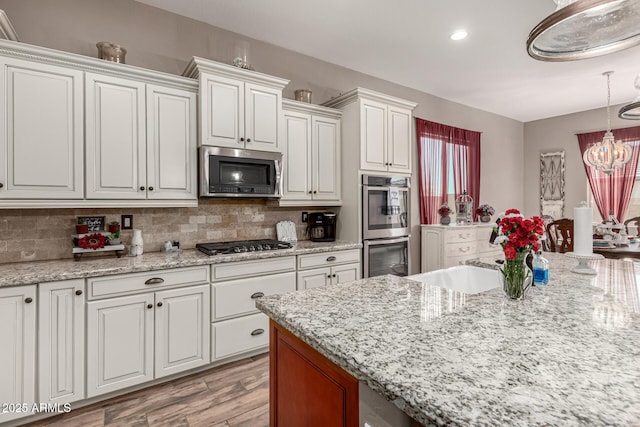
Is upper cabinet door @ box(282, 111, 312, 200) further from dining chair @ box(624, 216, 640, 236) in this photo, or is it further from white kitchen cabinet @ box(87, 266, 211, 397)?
dining chair @ box(624, 216, 640, 236)

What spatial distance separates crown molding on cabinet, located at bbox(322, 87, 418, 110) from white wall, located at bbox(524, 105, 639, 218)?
3.92m

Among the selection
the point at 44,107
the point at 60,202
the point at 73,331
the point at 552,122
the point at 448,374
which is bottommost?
the point at 73,331

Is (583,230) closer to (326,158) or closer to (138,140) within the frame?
(326,158)

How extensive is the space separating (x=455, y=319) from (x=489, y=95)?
15.9ft

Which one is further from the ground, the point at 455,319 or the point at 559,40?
the point at 559,40

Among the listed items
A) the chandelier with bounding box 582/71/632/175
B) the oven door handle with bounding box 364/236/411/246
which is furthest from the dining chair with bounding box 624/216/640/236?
the oven door handle with bounding box 364/236/411/246

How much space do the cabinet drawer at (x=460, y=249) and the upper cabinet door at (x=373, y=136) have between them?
4.95 feet

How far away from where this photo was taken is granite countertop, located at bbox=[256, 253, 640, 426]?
0.65 m

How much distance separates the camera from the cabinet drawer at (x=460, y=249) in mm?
4258

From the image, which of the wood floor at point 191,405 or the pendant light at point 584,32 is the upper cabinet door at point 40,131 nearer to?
the wood floor at point 191,405

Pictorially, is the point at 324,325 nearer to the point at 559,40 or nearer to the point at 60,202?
the point at 559,40

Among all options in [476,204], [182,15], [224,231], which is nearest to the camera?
[182,15]

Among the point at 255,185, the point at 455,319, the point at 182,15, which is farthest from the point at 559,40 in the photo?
the point at 182,15

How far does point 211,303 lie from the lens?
2.49 meters
